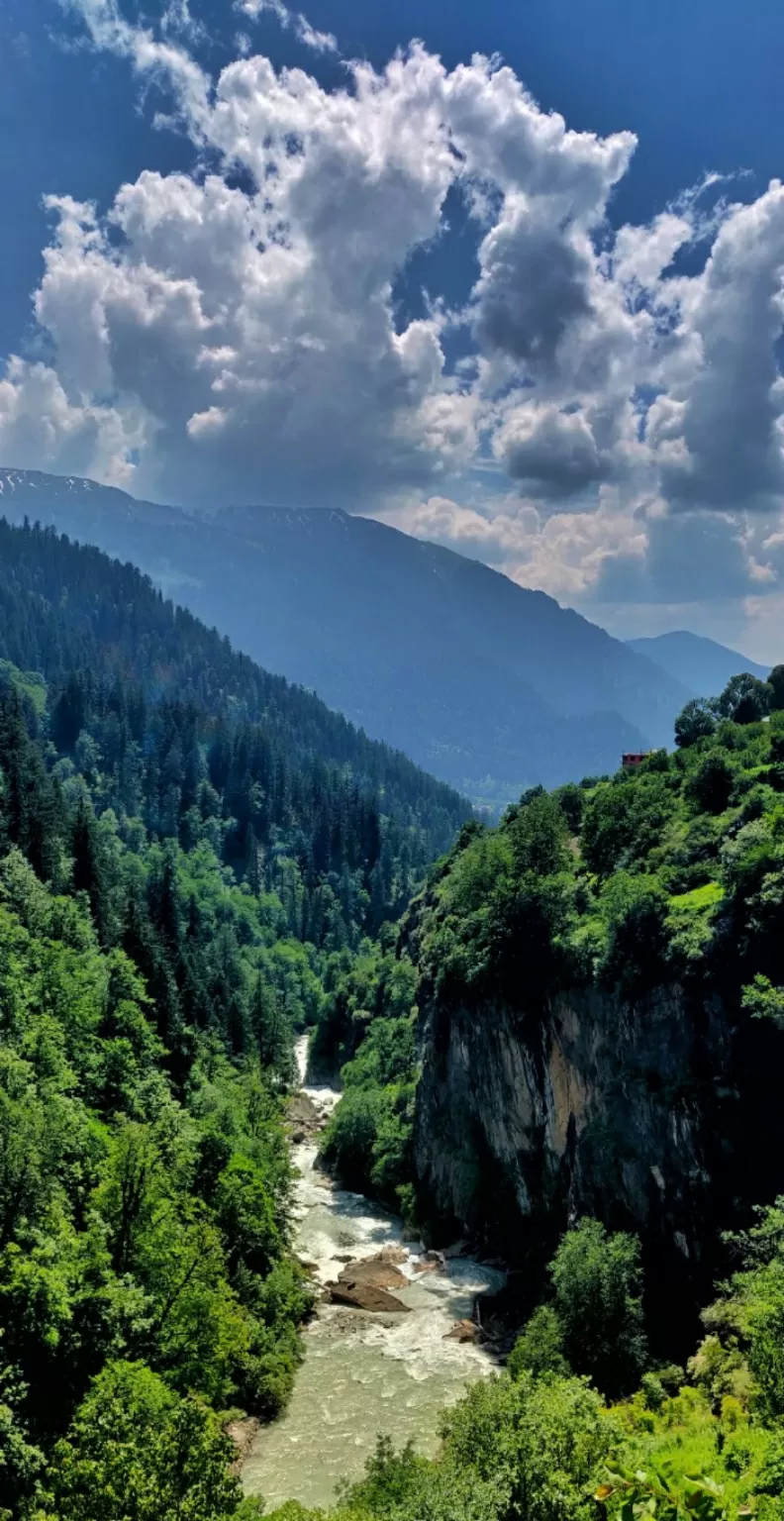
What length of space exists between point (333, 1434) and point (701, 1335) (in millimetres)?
17287

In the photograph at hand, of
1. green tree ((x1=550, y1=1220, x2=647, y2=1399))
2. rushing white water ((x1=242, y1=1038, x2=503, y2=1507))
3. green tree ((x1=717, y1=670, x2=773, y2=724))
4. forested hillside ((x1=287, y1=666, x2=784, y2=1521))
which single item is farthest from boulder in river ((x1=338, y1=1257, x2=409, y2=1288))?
green tree ((x1=717, y1=670, x2=773, y2=724))

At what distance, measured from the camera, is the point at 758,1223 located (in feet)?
136

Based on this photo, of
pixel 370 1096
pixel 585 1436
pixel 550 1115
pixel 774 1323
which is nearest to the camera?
pixel 585 1436

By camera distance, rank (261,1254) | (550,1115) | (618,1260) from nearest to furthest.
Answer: (618,1260) < (261,1254) < (550,1115)

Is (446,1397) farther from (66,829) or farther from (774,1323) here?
(66,829)

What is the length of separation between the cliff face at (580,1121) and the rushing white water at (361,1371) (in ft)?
18.0

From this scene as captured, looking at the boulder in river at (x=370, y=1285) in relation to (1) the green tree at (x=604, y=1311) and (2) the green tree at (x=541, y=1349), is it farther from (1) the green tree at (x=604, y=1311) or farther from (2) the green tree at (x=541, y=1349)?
(1) the green tree at (x=604, y=1311)

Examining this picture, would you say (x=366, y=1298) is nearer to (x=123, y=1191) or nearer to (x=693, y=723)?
(x=123, y=1191)

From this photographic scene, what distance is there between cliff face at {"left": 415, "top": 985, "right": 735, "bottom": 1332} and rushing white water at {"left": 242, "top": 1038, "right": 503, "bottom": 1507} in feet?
18.0

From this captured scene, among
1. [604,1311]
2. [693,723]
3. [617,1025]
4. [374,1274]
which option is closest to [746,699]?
[693,723]

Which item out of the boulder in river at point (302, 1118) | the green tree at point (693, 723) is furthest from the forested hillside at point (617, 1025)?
the boulder in river at point (302, 1118)

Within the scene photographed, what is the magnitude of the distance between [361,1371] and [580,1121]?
60.0 ft

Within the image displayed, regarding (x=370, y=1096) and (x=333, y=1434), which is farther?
(x=370, y=1096)

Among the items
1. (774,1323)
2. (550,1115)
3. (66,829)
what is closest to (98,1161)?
(774,1323)
